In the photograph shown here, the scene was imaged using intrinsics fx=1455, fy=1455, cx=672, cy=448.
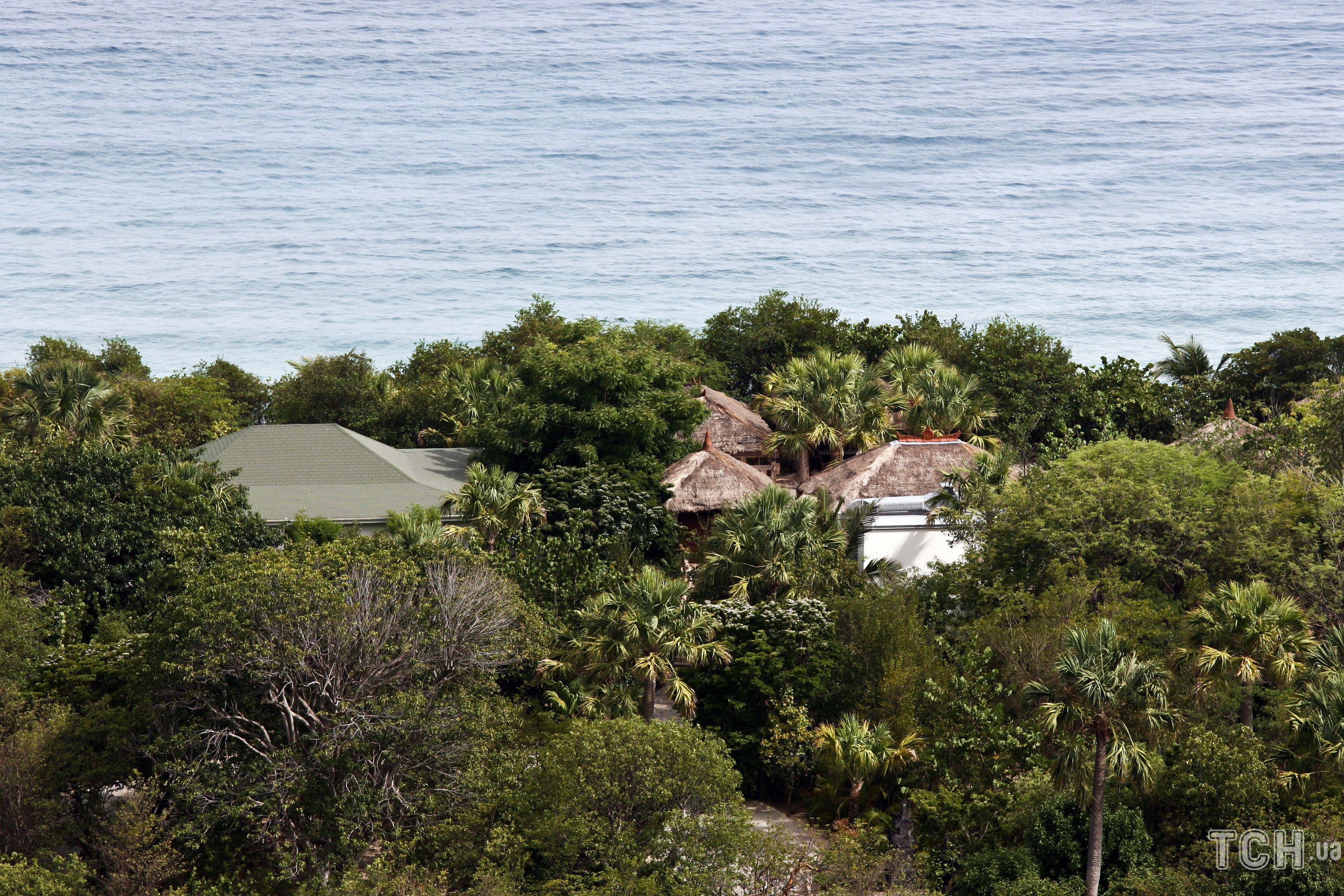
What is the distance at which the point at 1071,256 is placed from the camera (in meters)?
121

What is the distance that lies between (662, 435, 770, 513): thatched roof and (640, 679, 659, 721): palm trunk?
1430 cm

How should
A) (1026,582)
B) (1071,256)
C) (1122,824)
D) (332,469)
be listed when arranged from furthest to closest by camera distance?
(1071,256), (332,469), (1026,582), (1122,824)

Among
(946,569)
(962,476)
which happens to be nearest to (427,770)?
(946,569)

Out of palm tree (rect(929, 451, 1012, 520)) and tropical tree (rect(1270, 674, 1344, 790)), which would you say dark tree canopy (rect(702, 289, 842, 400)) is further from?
tropical tree (rect(1270, 674, 1344, 790))

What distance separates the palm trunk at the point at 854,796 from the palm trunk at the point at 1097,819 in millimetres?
4741

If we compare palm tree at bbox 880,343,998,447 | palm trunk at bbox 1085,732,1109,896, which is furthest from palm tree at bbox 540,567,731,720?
palm tree at bbox 880,343,998,447

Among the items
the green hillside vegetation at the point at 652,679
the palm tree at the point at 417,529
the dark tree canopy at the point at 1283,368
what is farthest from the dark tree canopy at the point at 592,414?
the dark tree canopy at the point at 1283,368

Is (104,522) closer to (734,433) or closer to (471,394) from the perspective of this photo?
(471,394)

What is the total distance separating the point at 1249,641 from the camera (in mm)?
24859

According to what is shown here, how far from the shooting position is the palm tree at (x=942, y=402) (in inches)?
1861

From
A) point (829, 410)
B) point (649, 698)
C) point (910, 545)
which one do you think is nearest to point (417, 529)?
point (649, 698)

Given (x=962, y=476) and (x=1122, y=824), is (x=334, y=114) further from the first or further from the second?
(x=1122, y=824)

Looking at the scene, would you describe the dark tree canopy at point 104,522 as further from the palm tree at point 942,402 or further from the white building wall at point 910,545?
the palm tree at point 942,402

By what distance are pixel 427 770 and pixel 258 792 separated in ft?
8.99
